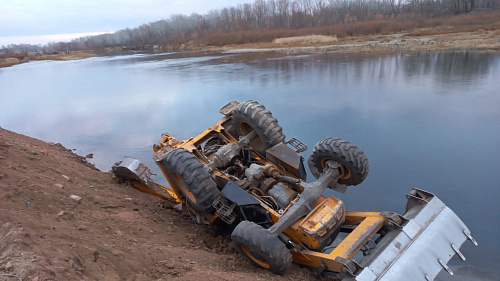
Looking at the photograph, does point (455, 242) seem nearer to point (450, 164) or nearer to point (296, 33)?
point (450, 164)

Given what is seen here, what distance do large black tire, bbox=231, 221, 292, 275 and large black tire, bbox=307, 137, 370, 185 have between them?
166 cm

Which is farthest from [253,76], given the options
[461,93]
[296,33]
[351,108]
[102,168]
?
[296,33]

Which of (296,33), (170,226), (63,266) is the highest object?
(296,33)

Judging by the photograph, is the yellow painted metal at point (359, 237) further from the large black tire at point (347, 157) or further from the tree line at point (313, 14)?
the tree line at point (313, 14)

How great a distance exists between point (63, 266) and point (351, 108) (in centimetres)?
933

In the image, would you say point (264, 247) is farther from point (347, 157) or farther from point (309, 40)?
point (309, 40)

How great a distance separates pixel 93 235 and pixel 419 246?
3.63m

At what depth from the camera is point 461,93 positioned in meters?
11.6

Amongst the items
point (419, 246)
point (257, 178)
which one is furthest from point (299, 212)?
point (419, 246)

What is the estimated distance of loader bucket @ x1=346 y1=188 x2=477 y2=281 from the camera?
3482mm

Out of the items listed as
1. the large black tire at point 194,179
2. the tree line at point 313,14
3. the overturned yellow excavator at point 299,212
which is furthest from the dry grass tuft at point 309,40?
the large black tire at point 194,179

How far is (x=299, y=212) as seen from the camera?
433cm

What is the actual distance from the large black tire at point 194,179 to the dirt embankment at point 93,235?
61 cm

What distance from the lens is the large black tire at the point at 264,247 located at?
388 cm
